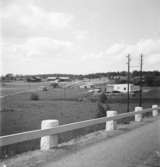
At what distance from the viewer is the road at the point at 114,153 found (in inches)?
220

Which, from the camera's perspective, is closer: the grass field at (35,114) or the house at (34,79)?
the grass field at (35,114)

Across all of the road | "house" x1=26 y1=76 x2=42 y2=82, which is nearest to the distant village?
"house" x1=26 y1=76 x2=42 y2=82

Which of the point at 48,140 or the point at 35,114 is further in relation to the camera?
the point at 35,114

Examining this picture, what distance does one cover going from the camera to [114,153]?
6.52 meters

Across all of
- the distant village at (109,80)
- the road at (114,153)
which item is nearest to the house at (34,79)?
the distant village at (109,80)

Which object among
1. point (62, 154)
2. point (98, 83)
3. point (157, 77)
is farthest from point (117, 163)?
point (98, 83)

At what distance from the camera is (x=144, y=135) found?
30.8 ft

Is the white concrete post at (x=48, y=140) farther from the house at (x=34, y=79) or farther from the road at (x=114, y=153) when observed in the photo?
the house at (x=34, y=79)

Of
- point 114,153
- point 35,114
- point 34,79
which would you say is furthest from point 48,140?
point 34,79

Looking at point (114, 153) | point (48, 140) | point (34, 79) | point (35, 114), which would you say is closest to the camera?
point (114, 153)

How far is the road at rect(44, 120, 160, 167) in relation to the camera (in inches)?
220

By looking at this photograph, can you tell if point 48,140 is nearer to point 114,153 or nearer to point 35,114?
point 114,153

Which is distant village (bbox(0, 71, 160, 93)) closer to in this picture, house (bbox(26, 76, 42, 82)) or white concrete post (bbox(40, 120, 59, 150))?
house (bbox(26, 76, 42, 82))

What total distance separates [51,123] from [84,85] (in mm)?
85840
